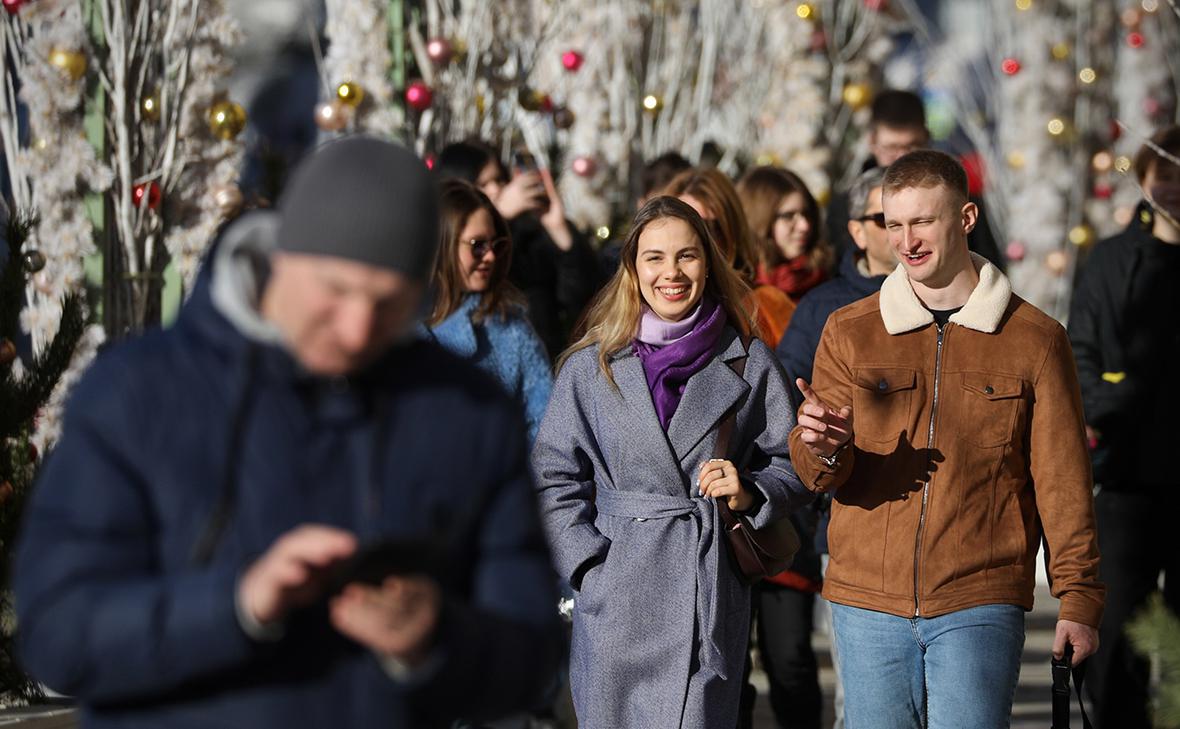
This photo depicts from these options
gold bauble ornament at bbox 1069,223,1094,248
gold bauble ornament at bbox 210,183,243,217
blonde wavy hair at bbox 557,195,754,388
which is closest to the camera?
blonde wavy hair at bbox 557,195,754,388

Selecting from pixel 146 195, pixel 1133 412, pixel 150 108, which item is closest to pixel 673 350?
pixel 1133 412

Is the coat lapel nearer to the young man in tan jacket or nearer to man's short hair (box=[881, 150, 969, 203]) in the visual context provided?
the young man in tan jacket

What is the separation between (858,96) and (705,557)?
340 inches

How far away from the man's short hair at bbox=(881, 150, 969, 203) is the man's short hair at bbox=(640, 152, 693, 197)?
3092 millimetres

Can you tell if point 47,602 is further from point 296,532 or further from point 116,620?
point 296,532

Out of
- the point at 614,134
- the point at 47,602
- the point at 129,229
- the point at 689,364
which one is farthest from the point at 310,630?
the point at 614,134

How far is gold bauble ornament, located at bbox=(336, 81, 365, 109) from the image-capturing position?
8281 millimetres

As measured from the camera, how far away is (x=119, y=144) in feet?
22.7

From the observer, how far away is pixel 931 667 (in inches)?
175

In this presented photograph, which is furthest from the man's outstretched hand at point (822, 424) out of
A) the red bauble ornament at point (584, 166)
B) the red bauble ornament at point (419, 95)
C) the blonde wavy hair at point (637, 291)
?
the red bauble ornament at point (584, 166)

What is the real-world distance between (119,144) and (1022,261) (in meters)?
8.74

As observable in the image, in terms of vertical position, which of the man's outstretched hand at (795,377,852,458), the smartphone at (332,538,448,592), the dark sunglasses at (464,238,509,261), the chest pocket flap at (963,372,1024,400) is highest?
the dark sunglasses at (464,238,509,261)

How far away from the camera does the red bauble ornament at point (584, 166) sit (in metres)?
10.5

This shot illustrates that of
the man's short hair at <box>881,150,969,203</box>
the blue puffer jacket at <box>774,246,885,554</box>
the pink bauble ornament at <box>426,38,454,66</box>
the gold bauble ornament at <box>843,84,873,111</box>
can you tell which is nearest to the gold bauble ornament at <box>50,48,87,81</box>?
the pink bauble ornament at <box>426,38,454,66</box>
